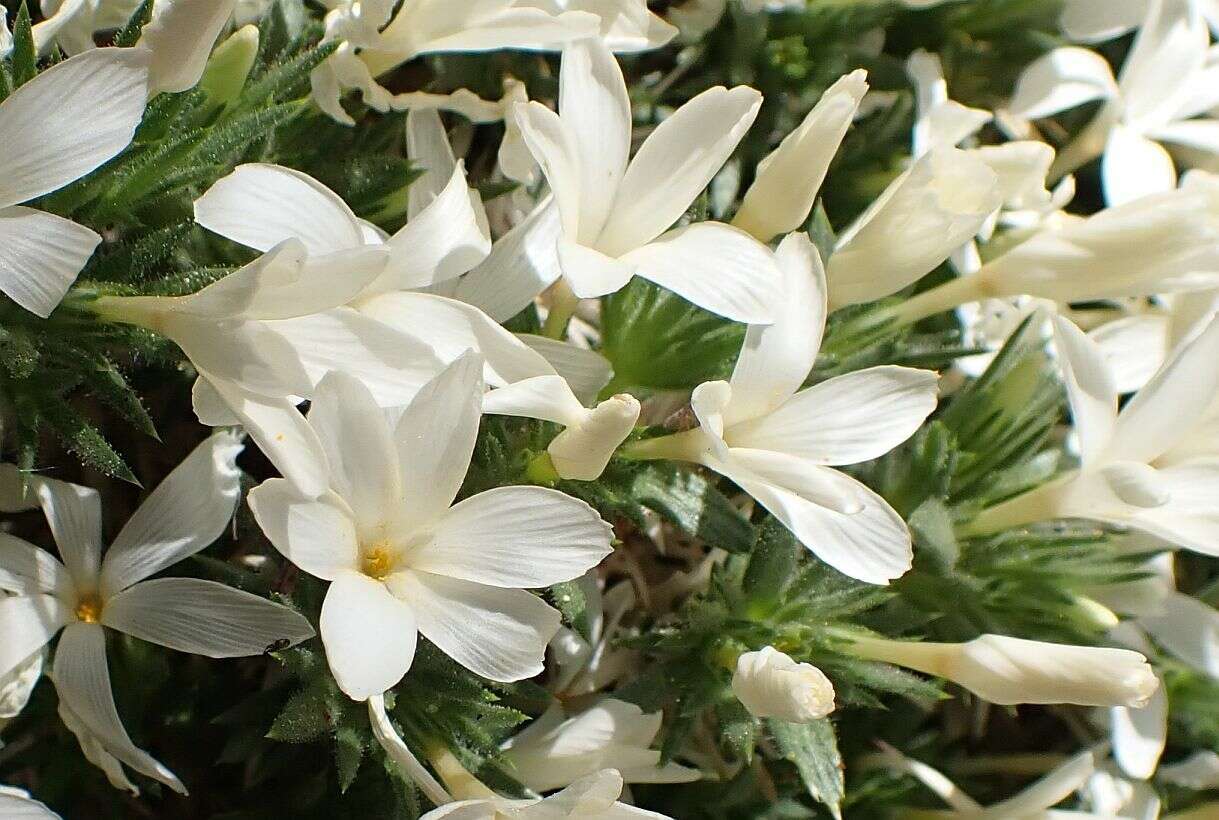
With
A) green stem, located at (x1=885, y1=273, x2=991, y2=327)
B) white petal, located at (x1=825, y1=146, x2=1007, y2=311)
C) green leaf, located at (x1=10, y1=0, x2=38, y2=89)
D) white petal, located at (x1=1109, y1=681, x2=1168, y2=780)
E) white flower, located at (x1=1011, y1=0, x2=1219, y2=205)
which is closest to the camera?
green leaf, located at (x1=10, y1=0, x2=38, y2=89)

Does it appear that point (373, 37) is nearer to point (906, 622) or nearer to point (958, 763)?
point (906, 622)

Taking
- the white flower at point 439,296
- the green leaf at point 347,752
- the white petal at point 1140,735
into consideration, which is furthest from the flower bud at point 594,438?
the white petal at point 1140,735

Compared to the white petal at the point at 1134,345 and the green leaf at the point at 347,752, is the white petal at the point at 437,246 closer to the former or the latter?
the green leaf at the point at 347,752

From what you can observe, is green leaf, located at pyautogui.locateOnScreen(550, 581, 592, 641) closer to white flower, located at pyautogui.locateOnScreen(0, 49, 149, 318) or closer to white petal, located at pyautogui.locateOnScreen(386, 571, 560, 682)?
white petal, located at pyautogui.locateOnScreen(386, 571, 560, 682)

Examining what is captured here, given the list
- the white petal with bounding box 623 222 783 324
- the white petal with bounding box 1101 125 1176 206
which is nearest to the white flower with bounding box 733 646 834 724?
the white petal with bounding box 623 222 783 324

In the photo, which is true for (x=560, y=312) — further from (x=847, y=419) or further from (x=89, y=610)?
(x=89, y=610)

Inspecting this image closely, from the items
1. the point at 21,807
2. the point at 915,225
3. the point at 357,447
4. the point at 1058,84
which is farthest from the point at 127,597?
the point at 1058,84
